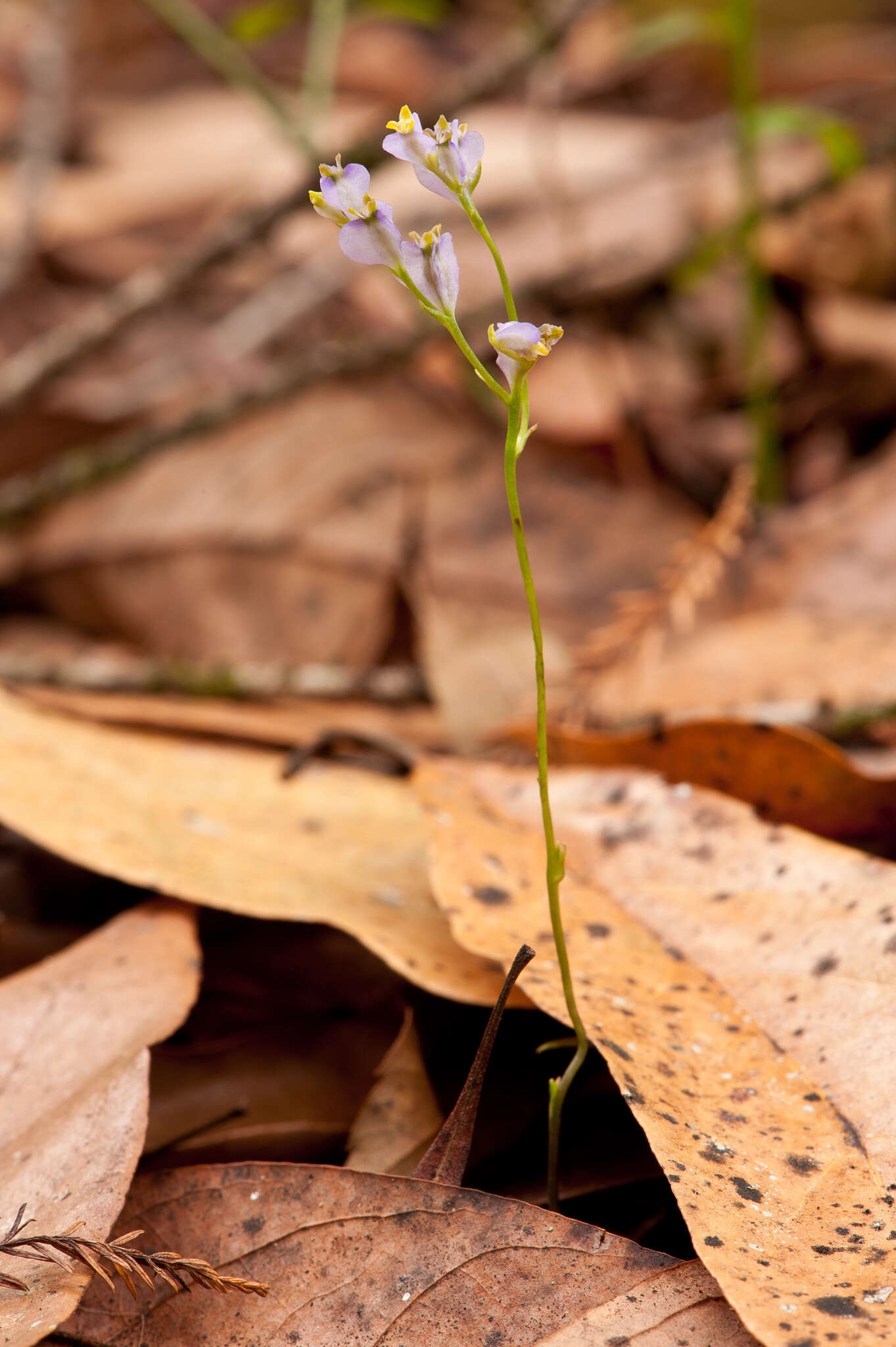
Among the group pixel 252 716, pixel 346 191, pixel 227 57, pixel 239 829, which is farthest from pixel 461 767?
pixel 227 57

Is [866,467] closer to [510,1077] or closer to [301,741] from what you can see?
[301,741]

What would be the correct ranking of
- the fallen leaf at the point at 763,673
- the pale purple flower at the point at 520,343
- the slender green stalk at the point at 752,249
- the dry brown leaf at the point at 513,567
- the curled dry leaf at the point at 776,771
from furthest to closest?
the slender green stalk at the point at 752,249
the dry brown leaf at the point at 513,567
the fallen leaf at the point at 763,673
the curled dry leaf at the point at 776,771
the pale purple flower at the point at 520,343

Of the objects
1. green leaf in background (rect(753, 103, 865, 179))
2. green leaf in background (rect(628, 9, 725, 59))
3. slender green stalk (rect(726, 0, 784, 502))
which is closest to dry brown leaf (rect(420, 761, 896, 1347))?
slender green stalk (rect(726, 0, 784, 502))

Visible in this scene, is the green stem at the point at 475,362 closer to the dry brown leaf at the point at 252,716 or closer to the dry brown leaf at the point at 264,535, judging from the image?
the dry brown leaf at the point at 252,716

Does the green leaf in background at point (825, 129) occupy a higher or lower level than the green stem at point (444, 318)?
lower

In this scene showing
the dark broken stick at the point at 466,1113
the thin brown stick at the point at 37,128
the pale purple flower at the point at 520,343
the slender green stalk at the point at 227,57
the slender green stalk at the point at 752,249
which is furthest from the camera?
the thin brown stick at the point at 37,128

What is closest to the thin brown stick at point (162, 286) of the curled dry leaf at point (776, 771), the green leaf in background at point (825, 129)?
the green leaf in background at point (825, 129)

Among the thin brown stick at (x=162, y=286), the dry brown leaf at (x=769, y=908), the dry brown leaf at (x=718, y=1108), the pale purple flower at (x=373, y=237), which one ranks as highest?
the pale purple flower at (x=373, y=237)

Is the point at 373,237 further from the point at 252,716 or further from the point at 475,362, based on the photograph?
the point at 252,716
